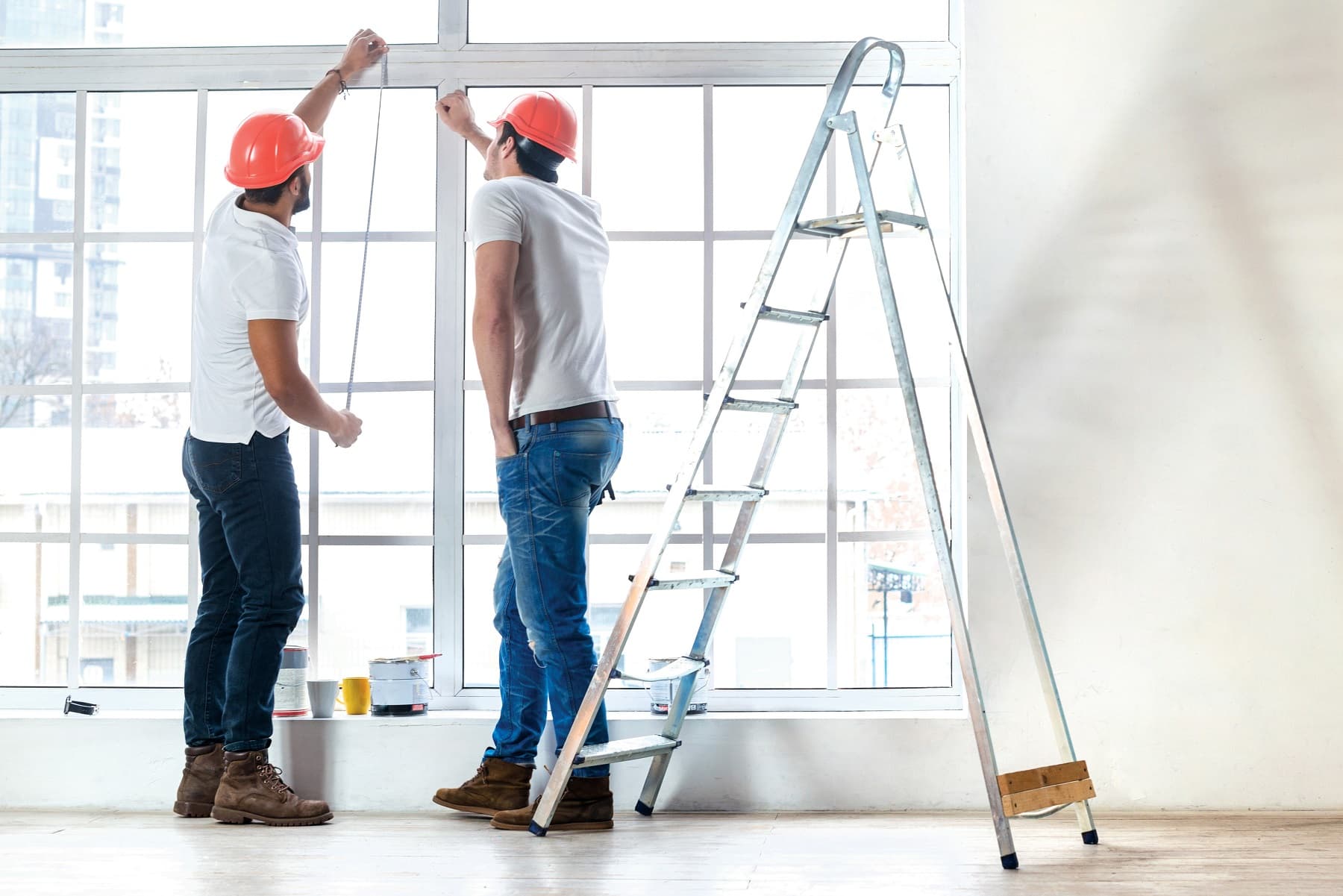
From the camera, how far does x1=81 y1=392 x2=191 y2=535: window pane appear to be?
3176mm

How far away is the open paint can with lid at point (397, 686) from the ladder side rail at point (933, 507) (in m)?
1.38

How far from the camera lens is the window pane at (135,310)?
3.20m

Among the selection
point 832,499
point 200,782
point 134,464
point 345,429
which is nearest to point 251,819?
point 200,782

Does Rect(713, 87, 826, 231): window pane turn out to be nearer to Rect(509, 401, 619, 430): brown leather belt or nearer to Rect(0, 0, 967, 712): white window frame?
Rect(0, 0, 967, 712): white window frame

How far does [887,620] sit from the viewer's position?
10.2 ft

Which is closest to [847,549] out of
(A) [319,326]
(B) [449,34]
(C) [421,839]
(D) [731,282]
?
(D) [731,282]

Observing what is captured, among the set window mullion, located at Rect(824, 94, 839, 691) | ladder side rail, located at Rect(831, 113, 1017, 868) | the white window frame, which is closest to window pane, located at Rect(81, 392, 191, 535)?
the white window frame

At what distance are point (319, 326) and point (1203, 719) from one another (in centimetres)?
252

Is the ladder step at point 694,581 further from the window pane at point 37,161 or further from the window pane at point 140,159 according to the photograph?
the window pane at point 37,161

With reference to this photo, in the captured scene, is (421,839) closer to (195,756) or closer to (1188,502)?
(195,756)

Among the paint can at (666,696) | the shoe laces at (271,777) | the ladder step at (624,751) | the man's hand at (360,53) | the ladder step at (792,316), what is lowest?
the shoe laces at (271,777)

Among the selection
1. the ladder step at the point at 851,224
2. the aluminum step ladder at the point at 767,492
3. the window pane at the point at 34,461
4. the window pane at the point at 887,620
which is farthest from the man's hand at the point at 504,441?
the window pane at the point at 34,461

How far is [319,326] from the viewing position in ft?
10.4

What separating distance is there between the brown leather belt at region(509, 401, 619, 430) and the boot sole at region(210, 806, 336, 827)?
1.07 m
